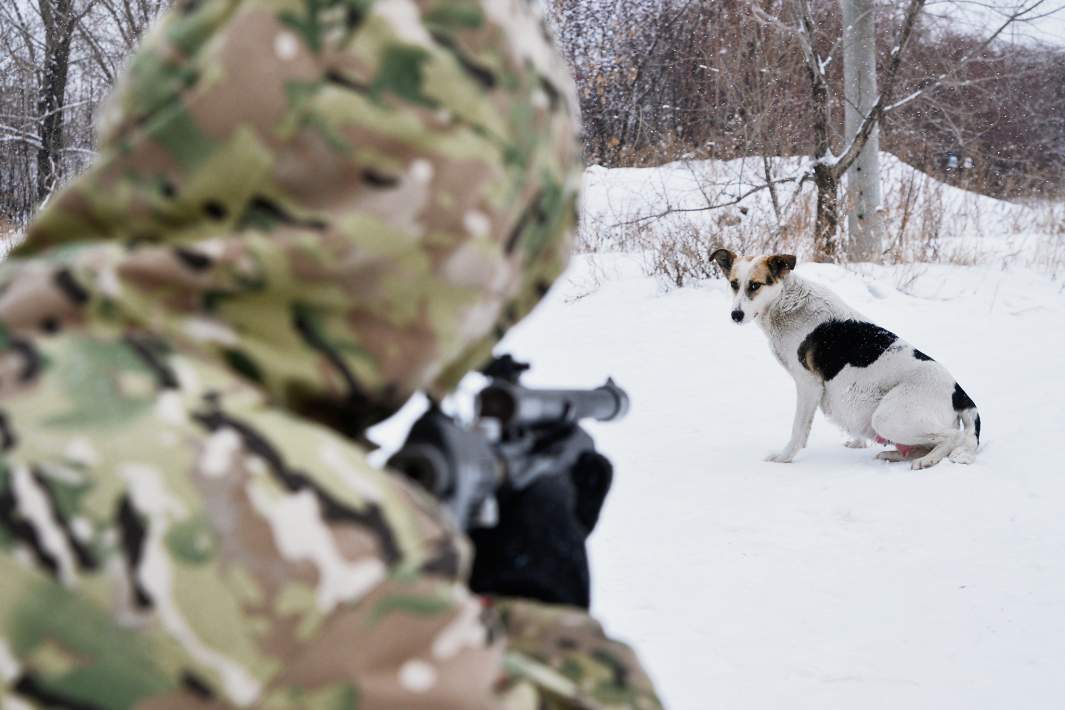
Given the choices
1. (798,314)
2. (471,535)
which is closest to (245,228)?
(471,535)

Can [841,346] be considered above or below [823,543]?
above

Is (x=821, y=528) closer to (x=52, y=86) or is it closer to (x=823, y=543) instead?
(x=823, y=543)

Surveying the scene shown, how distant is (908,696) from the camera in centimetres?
236

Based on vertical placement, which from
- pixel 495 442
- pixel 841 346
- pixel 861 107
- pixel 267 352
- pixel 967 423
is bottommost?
pixel 967 423

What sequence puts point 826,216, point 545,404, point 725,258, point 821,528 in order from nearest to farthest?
point 545,404, point 821,528, point 725,258, point 826,216

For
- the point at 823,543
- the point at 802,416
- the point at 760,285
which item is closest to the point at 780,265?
the point at 760,285

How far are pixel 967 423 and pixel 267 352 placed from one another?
14.4ft

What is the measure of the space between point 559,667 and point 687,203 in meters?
12.4

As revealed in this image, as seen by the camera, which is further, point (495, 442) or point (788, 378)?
point (788, 378)

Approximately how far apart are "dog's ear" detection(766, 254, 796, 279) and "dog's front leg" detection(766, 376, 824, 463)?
A: 614mm

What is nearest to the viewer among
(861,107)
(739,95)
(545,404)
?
(545,404)

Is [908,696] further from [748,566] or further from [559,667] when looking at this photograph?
[559,667]

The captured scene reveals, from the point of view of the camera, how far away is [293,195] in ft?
2.38

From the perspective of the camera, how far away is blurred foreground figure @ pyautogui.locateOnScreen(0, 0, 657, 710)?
0.61 m
